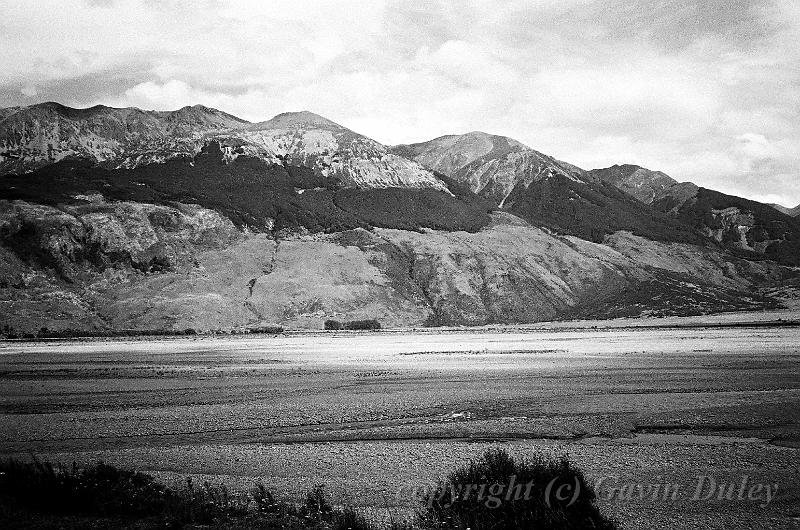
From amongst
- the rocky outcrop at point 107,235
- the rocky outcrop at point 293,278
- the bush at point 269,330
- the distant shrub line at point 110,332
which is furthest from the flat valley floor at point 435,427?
the rocky outcrop at point 107,235

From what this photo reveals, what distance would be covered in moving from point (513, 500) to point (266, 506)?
5204mm

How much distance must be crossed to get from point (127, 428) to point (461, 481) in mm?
16653

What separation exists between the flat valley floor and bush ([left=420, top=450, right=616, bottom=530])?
1.60 meters

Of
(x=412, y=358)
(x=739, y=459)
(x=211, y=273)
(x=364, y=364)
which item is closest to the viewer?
(x=739, y=459)

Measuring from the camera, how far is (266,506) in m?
13.1

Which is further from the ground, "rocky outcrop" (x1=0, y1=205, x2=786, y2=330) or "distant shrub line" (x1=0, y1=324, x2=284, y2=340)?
"rocky outcrop" (x1=0, y1=205, x2=786, y2=330)

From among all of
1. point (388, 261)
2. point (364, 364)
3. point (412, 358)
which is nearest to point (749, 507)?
point (364, 364)

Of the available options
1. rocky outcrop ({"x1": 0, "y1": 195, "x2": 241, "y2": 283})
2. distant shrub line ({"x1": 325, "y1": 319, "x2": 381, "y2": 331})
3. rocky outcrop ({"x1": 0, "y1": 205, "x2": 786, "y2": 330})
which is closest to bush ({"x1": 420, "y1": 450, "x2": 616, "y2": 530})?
distant shrub line ({"x1": 325, "y1": 319, "x2": 381, "y2": 331})

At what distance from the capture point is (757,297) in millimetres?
181500

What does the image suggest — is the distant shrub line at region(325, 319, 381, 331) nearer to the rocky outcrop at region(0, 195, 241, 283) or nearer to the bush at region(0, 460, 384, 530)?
the rocky outcrop at region(0, 195, 241, 283)

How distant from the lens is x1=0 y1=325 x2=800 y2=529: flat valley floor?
1454 centimetres

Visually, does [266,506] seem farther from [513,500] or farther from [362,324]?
[362,324]

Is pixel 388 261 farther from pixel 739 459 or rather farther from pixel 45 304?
pixel 739 459

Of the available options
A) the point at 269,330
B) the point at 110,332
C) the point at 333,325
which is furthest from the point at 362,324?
the point at 110,332
